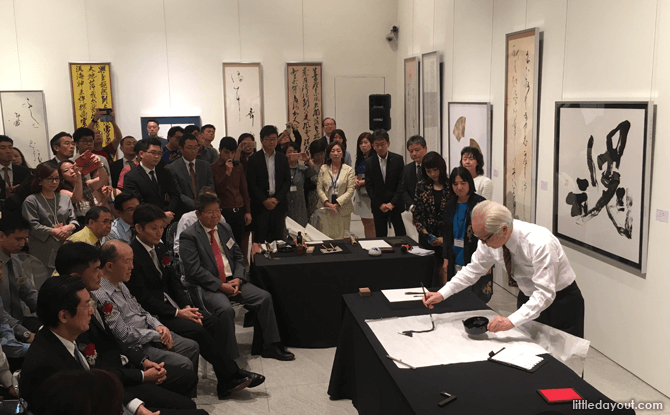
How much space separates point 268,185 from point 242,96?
377 centimetres

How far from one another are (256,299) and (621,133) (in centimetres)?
298

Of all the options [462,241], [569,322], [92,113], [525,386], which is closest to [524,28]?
[462,241]

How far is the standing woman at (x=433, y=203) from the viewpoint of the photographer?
4938 mm

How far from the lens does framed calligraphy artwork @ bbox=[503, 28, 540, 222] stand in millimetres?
5336

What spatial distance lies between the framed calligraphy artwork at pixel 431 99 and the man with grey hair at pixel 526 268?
4.89 m

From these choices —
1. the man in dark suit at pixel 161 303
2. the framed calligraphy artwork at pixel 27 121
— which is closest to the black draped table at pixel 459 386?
the man in dark suit at pixel 161 303

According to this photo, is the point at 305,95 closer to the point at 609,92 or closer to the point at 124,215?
Result: the point at 124,215

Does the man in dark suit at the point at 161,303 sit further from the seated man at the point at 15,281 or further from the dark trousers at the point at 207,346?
the seated man at the point at 15,281

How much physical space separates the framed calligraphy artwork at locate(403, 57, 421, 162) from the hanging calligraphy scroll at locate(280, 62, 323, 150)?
150 centimetres

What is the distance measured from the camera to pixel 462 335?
2.89 meters

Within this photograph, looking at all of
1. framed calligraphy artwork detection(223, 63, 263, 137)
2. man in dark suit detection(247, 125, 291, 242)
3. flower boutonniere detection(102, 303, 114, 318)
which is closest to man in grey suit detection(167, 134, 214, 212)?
man in dark suit detection(247, 125, 291, 242)

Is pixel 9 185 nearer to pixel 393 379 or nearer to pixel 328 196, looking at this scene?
pixel 328 196

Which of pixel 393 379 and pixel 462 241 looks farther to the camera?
pixel 462 241

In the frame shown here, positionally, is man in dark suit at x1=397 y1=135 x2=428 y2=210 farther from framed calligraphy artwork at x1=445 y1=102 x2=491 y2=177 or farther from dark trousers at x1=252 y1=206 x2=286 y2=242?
dark trousers at x1=252 y1=206 x2=286 y2=242
